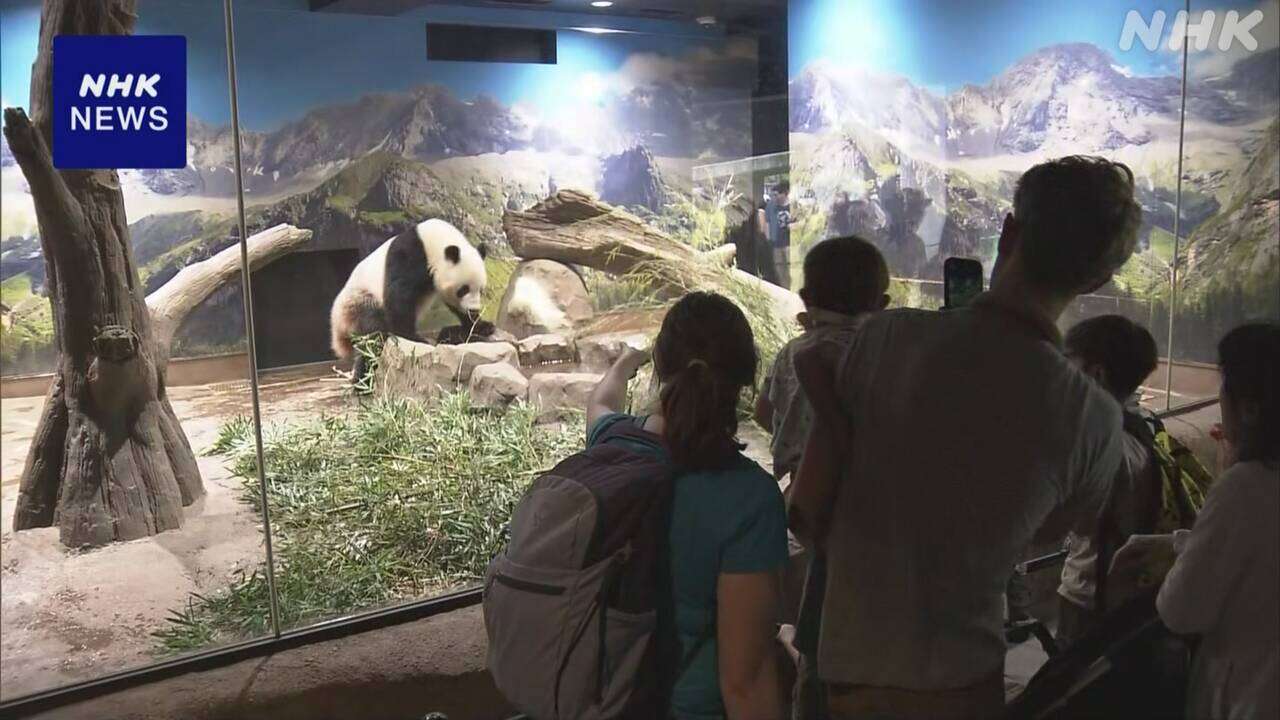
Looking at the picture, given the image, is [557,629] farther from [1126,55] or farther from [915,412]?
[1126,55]

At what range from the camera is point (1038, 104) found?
4.50 m

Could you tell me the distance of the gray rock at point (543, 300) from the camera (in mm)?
3631

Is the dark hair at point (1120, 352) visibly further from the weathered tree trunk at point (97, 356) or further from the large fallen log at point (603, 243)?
the weathered tree trunk at point (97, 356)

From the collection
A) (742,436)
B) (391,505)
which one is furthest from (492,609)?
(742,436)

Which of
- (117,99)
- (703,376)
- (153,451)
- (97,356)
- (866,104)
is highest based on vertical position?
(866,104)

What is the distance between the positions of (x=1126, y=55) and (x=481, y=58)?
3.05 meters

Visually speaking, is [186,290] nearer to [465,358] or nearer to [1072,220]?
[465,358]

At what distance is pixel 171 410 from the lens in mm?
2979

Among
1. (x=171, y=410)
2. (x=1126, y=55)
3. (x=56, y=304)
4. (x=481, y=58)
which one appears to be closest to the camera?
(x=56, y=304)

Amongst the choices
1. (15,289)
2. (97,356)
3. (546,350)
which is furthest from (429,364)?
(15,289)

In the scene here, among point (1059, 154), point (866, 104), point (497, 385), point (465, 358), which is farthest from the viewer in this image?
point (1059, 154)

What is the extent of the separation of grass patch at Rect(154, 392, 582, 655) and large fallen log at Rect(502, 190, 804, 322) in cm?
60

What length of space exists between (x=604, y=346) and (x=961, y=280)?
1.73 meters

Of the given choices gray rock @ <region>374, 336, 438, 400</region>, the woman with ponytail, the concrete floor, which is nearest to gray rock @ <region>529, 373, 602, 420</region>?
gray rock @ <region>374, 336, 438, 400</region>
